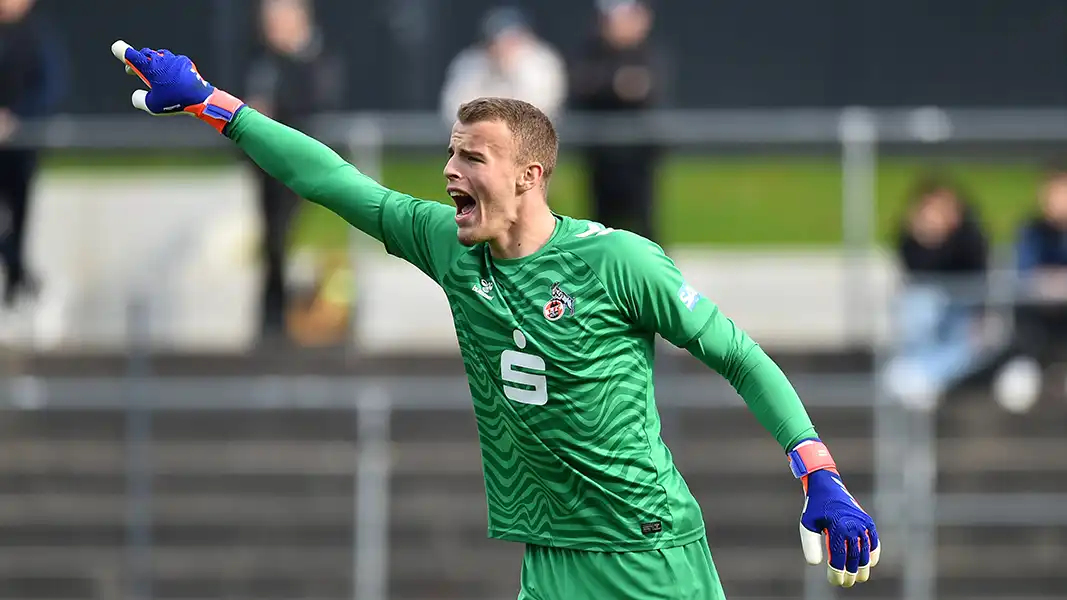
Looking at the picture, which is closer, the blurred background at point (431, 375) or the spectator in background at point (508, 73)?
the blurred background at point (431, 375)

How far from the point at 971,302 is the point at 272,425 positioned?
13.6 feet

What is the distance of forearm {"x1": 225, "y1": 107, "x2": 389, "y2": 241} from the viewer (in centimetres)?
487

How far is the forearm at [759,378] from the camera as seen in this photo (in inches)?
175

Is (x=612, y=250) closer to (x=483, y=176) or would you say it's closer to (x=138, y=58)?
(x=483, y=176)

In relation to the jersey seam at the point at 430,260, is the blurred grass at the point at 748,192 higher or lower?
higher

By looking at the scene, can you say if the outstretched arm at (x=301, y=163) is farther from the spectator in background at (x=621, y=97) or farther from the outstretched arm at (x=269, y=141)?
the spectator in background at (x=621, y=97)

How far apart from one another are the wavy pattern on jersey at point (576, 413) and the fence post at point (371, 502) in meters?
5.42

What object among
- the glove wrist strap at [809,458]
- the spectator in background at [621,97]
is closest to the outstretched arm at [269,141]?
the glove wrist strap at [809,458]

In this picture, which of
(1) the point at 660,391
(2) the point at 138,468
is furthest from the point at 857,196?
(2) the point at 138,468

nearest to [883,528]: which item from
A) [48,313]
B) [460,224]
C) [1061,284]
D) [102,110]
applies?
[1061,284]

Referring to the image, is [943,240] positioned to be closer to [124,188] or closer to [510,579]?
[510,579]

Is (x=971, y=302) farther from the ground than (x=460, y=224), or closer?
farther from the ground

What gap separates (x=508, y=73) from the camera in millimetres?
10594

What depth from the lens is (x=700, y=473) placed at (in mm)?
10117
